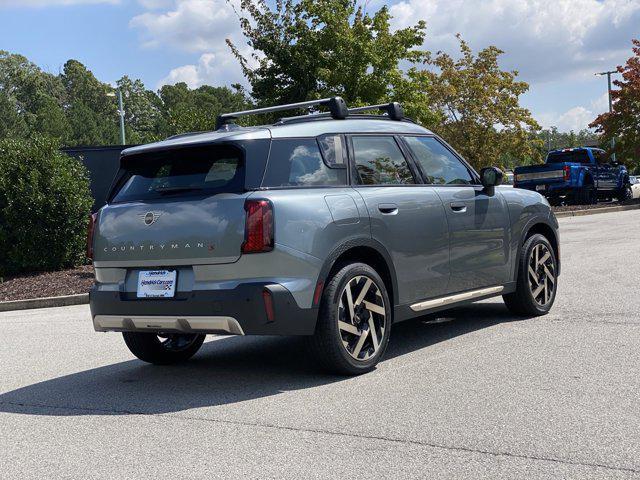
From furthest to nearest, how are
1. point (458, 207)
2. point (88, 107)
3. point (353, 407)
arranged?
point (88, 107), point (458, 207), point (353, 407)

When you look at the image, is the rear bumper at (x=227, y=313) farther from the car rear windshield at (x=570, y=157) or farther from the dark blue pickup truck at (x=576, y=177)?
the car rear windshield at (x=570, y=157)

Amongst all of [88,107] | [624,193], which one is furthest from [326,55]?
[88,107]

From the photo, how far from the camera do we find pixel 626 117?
35.2 m

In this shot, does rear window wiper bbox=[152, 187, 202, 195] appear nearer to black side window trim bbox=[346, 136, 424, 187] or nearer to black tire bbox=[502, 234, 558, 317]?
black side window trim bbox=[346, 136, 424, 187]

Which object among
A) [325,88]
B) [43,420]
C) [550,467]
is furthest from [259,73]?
[550,467]

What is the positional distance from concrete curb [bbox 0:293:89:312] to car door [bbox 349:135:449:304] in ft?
24.1

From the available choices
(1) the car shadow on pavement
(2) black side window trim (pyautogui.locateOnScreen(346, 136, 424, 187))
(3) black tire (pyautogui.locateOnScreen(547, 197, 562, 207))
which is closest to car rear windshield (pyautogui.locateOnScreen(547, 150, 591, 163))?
(3) black tire (pyautogui.locateOnScreen(547, 197, 562, 207))

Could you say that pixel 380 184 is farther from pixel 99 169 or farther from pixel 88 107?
pixel 88 107

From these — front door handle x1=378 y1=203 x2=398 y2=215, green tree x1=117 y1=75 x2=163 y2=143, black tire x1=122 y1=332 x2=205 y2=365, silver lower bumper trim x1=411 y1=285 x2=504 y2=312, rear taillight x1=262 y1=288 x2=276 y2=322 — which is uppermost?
green tree x1=117 y1=75 x2=163 y2=143

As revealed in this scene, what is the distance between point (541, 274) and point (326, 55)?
17044mm

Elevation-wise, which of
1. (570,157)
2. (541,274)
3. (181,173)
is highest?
(570,157)

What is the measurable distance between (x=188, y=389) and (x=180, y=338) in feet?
3.90

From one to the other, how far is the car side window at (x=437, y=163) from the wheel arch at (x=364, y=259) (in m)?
1.03

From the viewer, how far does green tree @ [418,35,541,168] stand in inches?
1489
